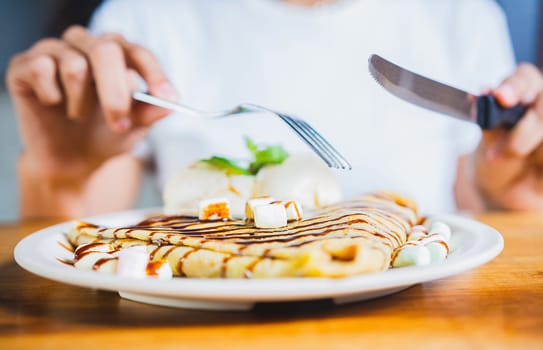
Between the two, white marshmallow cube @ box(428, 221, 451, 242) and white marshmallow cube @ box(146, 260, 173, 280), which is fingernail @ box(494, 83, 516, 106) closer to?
white marshmallow cube @ box(428, 221, 451, 242)

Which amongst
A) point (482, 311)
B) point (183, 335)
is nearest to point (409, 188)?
point (482, 311)

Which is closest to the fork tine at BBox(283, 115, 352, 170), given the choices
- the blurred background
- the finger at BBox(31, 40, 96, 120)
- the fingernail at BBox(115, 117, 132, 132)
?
the fingernail at BBox(115, 117, 132, 132)

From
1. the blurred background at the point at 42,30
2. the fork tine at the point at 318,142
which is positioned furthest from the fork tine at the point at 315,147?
the blurred background at the point at 42,30

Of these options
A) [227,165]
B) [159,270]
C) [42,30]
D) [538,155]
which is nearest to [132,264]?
[159,270]

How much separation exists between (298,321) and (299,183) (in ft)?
1.89

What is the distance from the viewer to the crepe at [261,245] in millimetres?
710

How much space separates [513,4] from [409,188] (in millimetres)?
1460

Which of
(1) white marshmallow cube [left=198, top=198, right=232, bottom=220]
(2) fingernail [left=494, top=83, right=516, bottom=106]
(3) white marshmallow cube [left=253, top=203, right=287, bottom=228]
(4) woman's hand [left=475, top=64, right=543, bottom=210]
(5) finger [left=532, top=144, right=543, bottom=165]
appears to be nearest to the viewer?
(3) white marshmallow cube [left=253, top=203, right=287, bottom=228]

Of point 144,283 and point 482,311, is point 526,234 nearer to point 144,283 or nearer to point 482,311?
point 482,311

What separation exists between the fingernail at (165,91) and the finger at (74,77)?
0.21 meters

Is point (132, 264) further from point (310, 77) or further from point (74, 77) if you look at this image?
point (310, 77)

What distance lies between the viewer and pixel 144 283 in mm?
656

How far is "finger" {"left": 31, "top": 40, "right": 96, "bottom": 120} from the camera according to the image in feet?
4.82

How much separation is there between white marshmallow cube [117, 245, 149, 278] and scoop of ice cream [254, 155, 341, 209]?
52 centimetres
